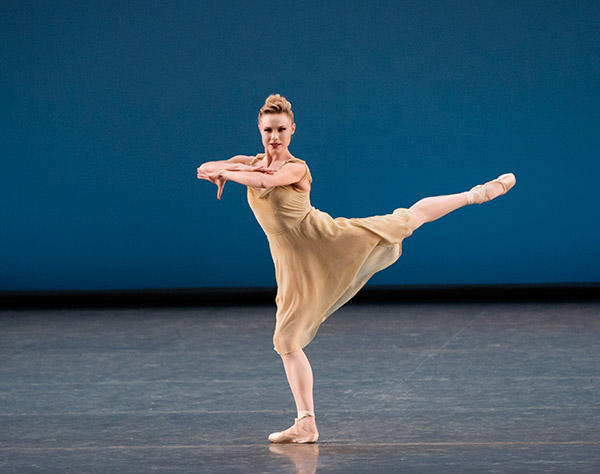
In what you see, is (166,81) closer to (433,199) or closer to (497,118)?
(497,118)

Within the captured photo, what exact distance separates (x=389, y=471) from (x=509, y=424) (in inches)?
30.8

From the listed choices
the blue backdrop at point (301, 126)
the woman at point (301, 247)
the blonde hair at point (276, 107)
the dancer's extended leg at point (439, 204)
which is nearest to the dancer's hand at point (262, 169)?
the woman at point (301, 247)

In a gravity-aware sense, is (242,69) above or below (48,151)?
above

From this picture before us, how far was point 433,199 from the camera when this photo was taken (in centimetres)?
338

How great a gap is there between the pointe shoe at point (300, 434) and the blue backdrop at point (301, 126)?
4083 mm

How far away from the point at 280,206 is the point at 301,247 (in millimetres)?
163

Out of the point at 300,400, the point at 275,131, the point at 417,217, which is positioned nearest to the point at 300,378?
the point at 300,400

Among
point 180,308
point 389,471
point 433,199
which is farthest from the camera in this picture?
point 180,308

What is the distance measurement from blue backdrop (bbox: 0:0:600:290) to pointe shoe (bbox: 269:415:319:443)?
13.4 ft

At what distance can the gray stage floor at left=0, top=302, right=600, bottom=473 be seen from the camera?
2973 mm

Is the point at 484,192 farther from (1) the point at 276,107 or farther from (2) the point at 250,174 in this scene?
(2) the point at 250,174

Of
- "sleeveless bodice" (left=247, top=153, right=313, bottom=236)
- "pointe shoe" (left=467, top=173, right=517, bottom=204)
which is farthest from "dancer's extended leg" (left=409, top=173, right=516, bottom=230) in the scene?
"sleeveless bodice" (left=247, top=153, right=313, bottom=236)

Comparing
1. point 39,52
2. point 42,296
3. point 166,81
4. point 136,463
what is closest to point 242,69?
point 166,81

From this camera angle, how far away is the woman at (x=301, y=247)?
10.1ft
